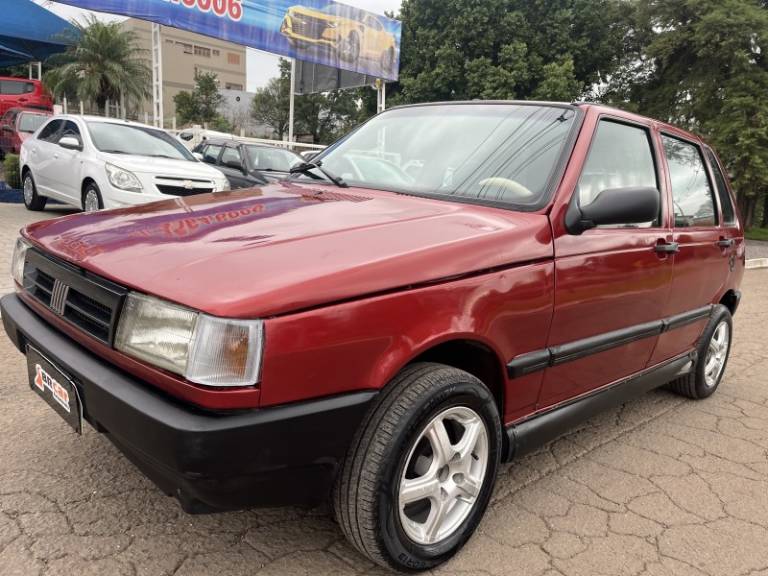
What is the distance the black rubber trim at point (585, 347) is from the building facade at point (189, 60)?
61497mm

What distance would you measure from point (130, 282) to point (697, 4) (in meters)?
22.4

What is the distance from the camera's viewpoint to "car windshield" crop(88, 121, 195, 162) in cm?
793

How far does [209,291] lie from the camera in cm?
162

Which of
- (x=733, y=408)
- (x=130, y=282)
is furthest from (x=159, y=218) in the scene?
(x=733, y=408)

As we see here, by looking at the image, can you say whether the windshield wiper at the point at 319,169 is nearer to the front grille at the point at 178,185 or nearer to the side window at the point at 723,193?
the side window at the point at 723,193

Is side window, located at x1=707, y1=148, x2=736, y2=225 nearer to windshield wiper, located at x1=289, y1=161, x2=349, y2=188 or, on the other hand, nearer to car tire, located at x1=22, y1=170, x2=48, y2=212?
windshield wiper, located at x1=289, y1=161, x2=349, y2=188

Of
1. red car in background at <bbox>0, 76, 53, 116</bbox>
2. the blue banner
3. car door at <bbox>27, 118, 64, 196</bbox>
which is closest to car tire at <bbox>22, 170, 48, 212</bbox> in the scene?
car door at <bbox>27, 118, 64, 196</bbox>

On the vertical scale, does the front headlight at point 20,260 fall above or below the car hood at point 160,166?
below

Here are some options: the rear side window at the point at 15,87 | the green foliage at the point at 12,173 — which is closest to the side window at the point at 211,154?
the green foliage at the point at 12,173

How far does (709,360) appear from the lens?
3.91m

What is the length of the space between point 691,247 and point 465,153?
1.40m

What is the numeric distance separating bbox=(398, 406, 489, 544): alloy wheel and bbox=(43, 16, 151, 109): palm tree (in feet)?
103

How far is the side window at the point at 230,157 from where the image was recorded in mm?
10578

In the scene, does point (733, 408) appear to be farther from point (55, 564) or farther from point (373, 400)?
point (55, 564)
